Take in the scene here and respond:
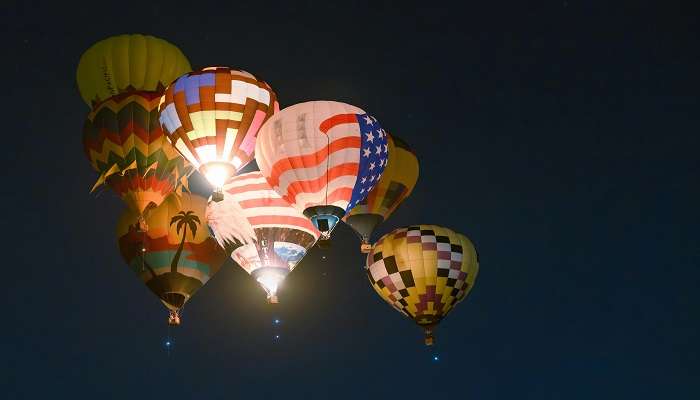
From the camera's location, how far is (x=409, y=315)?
14.6 m

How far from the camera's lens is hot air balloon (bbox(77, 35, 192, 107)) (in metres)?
13.7

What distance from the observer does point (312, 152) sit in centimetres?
1152

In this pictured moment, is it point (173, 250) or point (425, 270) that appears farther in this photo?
point (425, 270)

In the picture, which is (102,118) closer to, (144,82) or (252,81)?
(144,82)

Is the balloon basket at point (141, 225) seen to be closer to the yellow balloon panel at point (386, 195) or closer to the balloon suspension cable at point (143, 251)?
the balloon suspension cable at point (143, 251)

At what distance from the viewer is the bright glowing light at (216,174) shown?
1193 cm

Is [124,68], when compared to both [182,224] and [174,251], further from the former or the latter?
[174,251]

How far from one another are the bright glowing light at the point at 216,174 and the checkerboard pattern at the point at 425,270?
136 inches

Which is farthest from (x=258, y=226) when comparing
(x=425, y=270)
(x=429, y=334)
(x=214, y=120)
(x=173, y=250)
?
(x=429, y=334)

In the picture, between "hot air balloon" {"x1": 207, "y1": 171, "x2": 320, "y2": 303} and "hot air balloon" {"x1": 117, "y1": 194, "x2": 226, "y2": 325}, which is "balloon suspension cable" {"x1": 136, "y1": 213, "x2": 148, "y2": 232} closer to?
"hot air balloon" {"x1": 117, "y1": 194, "x2": 226, "y2": 325}

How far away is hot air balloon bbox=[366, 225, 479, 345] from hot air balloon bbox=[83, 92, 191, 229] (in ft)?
11.3

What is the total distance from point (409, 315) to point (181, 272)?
343cm

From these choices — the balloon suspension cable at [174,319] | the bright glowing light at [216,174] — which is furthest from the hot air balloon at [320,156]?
the balloon suspension cable at [174,319]

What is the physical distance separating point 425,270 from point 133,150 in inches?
175
